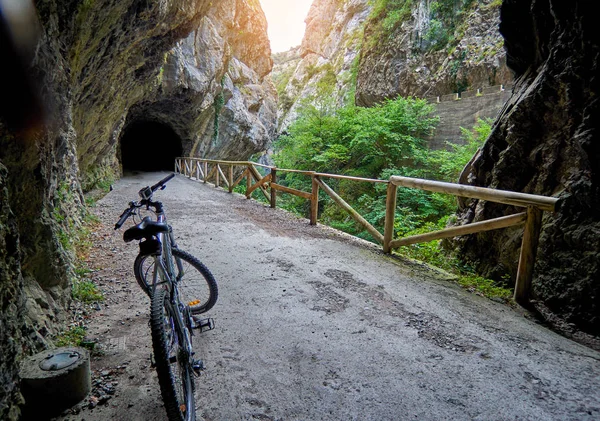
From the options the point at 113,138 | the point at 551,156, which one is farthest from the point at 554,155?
the point at 113,138

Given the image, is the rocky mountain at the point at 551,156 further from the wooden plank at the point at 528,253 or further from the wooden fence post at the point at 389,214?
the wooden fence post at the point at 389,214

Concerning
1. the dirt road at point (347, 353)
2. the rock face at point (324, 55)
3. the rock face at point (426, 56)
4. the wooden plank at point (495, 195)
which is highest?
the rock face at point (324, 55)


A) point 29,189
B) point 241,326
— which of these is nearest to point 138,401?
point 241,326

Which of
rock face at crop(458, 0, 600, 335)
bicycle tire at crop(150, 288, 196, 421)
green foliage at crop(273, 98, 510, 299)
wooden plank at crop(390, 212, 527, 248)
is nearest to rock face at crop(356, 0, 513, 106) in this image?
green foliage at crop(273, 98, 510, 299)

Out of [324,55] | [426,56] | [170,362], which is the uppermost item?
[324,55]

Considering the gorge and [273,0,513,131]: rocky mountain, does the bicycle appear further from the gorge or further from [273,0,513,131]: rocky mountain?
[273,0,513,131]: rocky mountain

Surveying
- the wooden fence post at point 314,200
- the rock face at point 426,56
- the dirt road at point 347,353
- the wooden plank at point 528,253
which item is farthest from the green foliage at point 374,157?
the dirt road at point 347,353

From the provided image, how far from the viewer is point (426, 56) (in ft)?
64.6

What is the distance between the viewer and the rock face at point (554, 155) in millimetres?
3107

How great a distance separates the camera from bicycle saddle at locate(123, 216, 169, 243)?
1.76 metres

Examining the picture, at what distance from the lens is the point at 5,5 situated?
1787mm

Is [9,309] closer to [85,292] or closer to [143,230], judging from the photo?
[143,230]

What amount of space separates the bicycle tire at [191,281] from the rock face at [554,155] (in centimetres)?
325

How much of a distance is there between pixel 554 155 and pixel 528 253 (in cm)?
129
